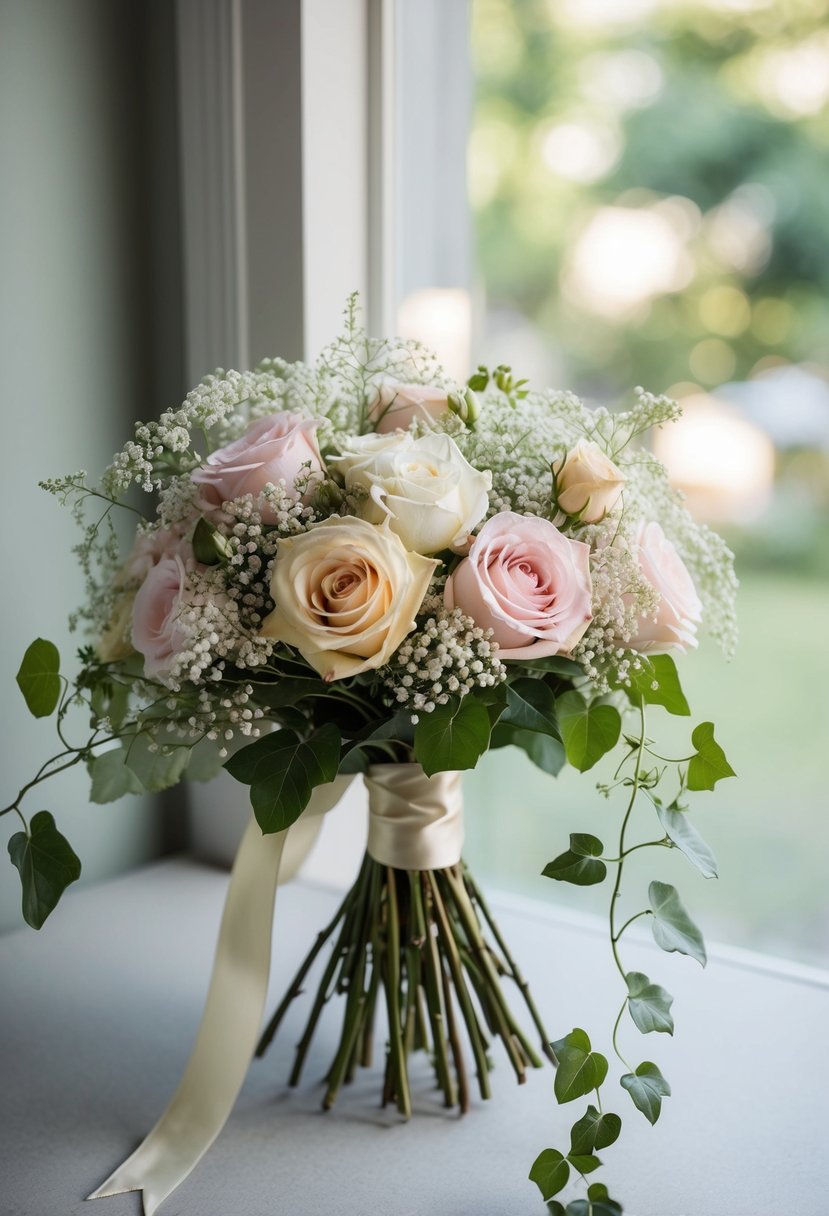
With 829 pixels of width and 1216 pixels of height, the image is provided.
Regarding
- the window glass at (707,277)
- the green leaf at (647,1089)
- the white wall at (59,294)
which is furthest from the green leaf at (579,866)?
the window glass at (707,277)

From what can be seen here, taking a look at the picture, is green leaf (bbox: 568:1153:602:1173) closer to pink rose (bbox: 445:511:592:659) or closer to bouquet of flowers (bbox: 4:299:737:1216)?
bouquet of flowers (bbox: 4:299:737:1216)

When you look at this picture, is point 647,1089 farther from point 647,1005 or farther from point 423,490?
point 423,490

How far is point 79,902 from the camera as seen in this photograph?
121 cm

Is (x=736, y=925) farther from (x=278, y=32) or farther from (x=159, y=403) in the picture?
(x=278, y=32)

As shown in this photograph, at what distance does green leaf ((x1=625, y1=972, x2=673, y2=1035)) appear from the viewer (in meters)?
0.65

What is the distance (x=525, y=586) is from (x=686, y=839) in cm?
22

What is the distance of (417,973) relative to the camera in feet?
2.65

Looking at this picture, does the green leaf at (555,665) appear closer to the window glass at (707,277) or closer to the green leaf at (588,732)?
the green leaf at (588,732)

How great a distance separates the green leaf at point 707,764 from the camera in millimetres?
701

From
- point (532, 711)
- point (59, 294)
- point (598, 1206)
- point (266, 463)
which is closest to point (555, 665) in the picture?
point (532, 711)

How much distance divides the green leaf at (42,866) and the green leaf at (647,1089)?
0.40 m

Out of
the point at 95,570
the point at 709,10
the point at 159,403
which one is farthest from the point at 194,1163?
the point at 709,10

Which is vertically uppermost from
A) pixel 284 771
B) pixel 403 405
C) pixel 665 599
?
pixel 403 405

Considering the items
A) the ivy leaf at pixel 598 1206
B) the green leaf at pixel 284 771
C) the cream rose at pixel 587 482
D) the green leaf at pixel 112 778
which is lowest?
the ivy leaf at pixel 598 1206
